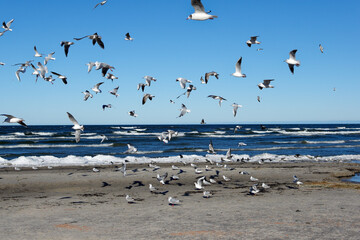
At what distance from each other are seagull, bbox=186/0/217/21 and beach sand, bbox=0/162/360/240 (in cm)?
432

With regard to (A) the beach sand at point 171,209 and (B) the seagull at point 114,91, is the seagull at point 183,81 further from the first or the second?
(A) the beach sand at point 171,209

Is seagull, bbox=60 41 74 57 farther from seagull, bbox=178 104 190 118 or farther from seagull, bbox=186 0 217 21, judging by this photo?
seagull, bbox=186 0 217 21

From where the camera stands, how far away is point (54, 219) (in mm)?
8594

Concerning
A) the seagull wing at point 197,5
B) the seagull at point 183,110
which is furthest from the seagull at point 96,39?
the seagull wing at point 197,5

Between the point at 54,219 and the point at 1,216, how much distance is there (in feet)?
4.91

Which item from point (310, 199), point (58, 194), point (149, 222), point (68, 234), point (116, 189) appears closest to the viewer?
point (68, 234)

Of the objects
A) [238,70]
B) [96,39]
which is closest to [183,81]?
[238,70]

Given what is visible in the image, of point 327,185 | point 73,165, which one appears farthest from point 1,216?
point 73,165

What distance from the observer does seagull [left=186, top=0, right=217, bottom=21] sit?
7266 millimetres

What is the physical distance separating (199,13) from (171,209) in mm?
5012

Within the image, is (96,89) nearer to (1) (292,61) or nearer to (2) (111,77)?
(2) (111,77)

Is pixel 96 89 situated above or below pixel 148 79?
below

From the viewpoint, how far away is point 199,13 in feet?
25.0

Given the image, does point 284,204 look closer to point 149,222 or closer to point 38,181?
Answer: point 149,222
